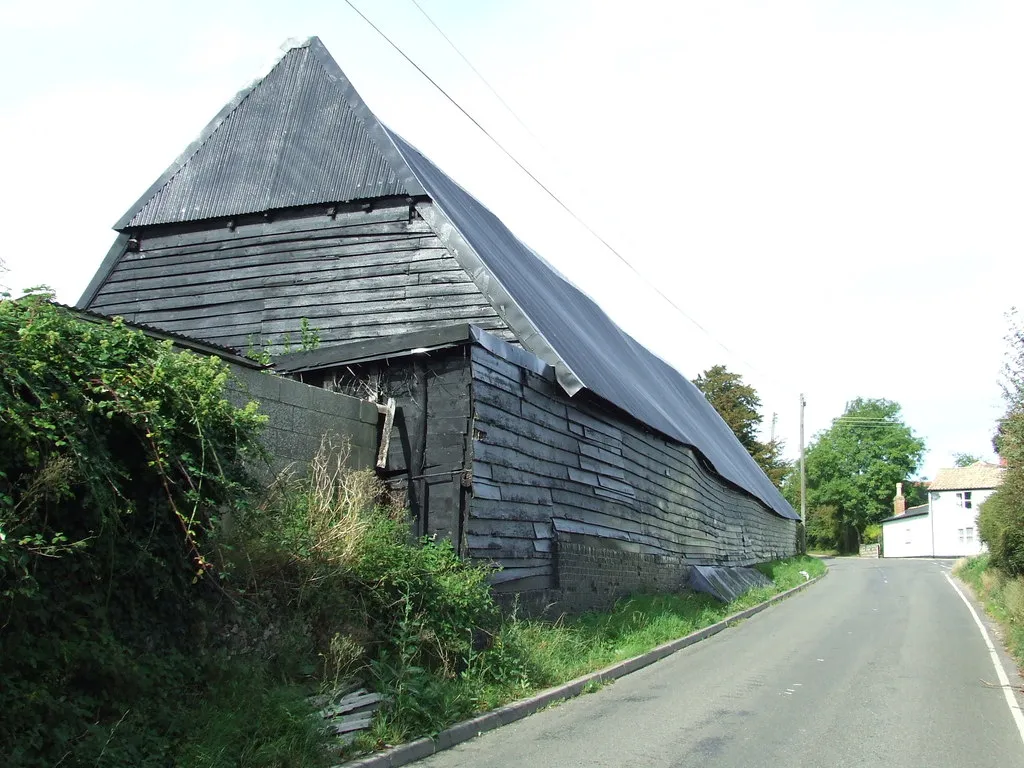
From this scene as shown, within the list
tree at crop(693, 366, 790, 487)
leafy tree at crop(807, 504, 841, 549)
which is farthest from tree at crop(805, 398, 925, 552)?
tree at crop(693, 366, 790, 487)

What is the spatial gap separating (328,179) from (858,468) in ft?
264

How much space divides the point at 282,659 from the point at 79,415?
242cm

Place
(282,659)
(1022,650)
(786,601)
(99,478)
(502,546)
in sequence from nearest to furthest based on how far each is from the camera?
(99,478) → (282,659) → (502,546) → (1022,650) → (786,601)

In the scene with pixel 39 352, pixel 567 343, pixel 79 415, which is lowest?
pixel 79 415

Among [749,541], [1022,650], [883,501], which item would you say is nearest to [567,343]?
[1022,650]

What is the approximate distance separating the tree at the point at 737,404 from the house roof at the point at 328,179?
36930 mm

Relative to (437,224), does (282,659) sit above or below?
below

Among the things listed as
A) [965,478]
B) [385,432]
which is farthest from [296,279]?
[965,478]

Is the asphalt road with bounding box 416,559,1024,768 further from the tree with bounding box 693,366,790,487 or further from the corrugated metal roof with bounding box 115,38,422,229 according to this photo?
the tree with bounding box 693,366,790,487

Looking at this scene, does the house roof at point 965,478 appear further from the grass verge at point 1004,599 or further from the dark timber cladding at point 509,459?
the dark timber cladding at point 509,459

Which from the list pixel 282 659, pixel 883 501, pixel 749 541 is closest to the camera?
pixel 282 659

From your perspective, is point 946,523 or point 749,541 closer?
point 749,541

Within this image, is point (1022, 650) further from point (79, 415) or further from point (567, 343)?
point (79, 415)

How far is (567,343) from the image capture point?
44.7 feet
